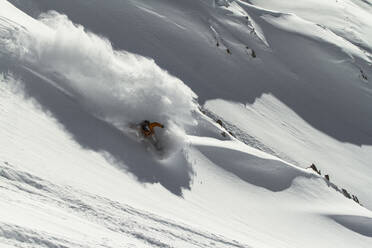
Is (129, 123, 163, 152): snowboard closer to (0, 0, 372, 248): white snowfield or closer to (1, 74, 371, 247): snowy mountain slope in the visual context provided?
(0, 0, 372, 248): white snowfield

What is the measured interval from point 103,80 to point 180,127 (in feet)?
6.68

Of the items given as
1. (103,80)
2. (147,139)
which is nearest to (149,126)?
(147,139)

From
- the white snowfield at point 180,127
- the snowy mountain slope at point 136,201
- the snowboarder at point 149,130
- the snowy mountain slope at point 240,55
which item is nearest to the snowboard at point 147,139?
the snowboarder at point 149,130

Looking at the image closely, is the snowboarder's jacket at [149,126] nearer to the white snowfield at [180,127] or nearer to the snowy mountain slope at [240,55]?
the white snowfield at [180,127]

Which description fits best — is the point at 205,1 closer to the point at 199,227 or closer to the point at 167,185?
the point at 167,185

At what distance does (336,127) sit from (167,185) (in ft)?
32.4

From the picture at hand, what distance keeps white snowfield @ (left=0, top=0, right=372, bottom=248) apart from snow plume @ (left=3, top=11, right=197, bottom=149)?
0.03 metres

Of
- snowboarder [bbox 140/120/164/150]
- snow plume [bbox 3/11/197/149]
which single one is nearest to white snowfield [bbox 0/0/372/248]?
snow plume [bbox 3/11/197/149]

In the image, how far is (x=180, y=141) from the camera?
11.9m

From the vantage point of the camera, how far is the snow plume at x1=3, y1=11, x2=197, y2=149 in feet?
36.7

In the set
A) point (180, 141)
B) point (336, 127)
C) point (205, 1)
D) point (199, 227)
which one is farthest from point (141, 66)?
point (336, 127)

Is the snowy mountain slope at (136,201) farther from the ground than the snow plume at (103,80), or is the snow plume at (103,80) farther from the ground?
the snow plume at (103,80)

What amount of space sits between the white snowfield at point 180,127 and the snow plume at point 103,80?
0.10 ft

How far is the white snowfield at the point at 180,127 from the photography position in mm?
8102
